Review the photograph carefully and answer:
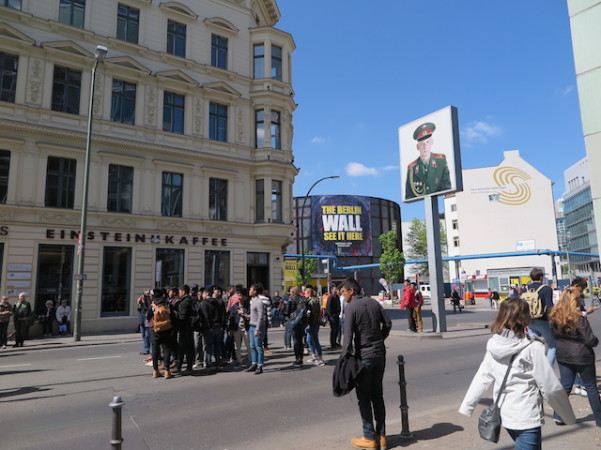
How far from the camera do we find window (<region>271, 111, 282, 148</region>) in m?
26.5

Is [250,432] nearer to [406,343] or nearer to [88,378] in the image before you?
[88,378]

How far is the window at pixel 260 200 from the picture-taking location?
84.0 ft

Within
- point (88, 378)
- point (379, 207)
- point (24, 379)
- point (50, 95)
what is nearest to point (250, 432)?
point (88, 378)

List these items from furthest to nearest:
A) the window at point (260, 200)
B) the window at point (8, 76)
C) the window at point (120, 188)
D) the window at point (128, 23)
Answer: the window at point (260, 200), the window at point (128, 23), the window at point (120, 188), the window at point (8, 76)

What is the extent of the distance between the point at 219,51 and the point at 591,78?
22700 millimetres

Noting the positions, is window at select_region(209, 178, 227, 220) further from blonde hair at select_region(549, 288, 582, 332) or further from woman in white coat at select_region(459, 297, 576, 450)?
woman in white coat at select_region(459, 297, 576, 450)

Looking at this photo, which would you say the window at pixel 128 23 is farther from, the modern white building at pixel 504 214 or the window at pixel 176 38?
the modern white building at pixel 504 214

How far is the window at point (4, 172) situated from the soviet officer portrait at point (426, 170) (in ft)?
57.9

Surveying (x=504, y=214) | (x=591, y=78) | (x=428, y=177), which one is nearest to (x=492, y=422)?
(x=591, y=78)

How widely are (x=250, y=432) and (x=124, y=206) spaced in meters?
18.7

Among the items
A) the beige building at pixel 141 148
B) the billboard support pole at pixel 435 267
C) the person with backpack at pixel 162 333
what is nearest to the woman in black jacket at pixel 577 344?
the person with backpack at pixel 162 333

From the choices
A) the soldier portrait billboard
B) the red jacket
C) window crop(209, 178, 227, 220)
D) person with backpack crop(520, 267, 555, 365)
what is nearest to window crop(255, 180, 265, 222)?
window crop(209, 178, 227, 220)

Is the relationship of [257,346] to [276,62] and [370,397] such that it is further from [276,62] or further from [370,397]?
[276,62]

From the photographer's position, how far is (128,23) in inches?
913
